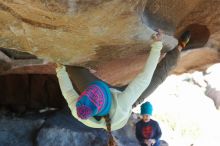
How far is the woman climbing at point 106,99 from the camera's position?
10.1 ft

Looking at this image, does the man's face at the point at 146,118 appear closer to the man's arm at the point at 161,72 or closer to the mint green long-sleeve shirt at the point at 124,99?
the man's arm at the point at 161,72

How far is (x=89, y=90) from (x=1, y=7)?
0.94 meters

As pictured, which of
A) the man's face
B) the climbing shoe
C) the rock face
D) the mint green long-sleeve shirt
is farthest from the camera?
the climbing shoe

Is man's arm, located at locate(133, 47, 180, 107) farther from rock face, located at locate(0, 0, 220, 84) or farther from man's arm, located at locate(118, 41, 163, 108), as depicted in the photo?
man's arm, located at locate(118, 41, 163, 108)

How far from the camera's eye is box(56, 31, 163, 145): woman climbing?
3074 mm

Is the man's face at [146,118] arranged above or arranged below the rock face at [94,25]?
below

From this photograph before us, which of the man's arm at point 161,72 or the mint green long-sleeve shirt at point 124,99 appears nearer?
the mint green long-sleeve shirt at point 124,99

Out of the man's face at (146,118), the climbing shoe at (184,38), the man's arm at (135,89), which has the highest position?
the climbing shoe at (184,38)

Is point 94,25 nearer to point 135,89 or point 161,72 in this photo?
point 135,89

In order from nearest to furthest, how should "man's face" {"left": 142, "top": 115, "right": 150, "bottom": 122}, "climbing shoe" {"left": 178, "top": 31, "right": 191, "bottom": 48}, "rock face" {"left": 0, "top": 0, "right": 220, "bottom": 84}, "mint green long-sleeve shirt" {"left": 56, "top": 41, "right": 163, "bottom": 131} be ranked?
"rock face" {"left": 0, "top": 0, "right": 220, "bottom": 84}, "mint green long-sleeve shirt" {"left": 56, "top": 41, "right": 163, "bottom": 131}, "man's face" {"left": 142, "top": 115, "right": 150, "bottom": 122}, "climbing shoe" {"left": 178, "top": 31, "right": 191, "bottom": 48}

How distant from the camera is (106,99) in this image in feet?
10.5

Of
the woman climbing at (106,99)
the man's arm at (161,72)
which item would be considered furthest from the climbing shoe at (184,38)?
the woman climbing at (106,99)

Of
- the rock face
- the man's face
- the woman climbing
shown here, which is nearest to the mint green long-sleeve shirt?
the woman climbing

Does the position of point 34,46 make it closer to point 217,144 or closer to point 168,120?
point 217,144
